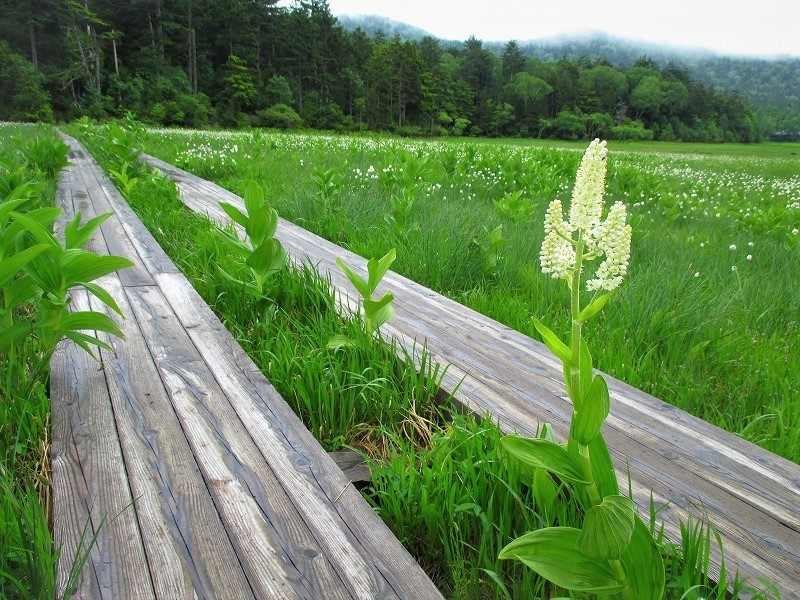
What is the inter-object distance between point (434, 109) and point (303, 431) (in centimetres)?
6696

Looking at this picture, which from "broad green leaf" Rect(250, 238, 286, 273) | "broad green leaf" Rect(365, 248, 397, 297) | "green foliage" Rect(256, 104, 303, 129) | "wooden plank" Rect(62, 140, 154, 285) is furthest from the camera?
"green foliage" Rect(256, 104, 303, 129)

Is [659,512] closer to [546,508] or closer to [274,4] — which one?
[546,508]

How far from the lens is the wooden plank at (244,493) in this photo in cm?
136

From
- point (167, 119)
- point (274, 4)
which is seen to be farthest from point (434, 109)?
point (167, 119)

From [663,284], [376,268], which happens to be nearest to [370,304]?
[376,268]

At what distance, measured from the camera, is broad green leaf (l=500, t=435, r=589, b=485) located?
47.2 inches

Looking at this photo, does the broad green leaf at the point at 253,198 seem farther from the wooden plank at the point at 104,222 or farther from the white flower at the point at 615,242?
the white flower at the point at 615,242

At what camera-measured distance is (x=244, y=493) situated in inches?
65.7

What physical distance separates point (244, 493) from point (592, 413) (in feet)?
3.68

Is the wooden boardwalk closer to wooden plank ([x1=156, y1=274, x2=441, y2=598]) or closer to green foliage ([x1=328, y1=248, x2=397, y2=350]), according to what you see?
green foliage ([x1=328, y1=248, x2=397, y2=350])

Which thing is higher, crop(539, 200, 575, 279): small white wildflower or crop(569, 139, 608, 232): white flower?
crop(569, 139, 608, 232): white flower

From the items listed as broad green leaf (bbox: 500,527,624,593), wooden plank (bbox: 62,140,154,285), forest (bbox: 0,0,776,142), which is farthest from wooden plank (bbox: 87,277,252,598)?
forest (bbox: 0,0,776,142)

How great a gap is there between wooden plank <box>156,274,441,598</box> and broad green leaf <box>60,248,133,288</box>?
582mm

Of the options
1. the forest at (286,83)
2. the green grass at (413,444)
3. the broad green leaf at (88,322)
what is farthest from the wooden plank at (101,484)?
the forest at (286,83)
